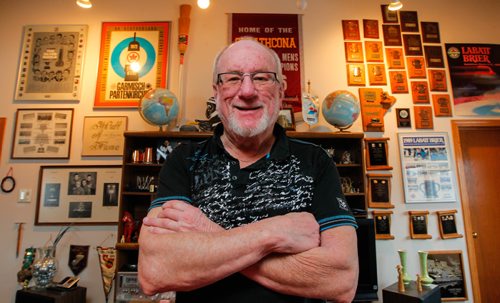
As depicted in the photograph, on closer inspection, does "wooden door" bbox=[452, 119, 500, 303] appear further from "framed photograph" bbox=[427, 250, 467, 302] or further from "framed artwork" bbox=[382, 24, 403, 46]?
"framed artwork" bbox=[382, 24, 403, 46]

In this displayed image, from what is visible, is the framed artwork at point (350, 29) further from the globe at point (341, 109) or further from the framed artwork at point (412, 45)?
the globe at point (341, 109)

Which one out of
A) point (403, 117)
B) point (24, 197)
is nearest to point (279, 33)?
point (403, 117)

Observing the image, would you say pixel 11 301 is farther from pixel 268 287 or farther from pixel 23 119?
pixel 268 287

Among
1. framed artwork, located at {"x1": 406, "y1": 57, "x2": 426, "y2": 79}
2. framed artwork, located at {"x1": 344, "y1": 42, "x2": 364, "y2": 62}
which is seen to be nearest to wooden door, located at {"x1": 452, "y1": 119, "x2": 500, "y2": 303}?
framed artwork, located at {"x1": 406, "y1": 57, "x2": 426, "y2": 79}

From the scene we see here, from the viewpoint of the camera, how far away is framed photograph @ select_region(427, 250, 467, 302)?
2.42m

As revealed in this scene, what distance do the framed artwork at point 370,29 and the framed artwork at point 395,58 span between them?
20 centimetres

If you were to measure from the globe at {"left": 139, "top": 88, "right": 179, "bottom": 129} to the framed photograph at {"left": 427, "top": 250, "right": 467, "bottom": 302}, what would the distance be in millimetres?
2669

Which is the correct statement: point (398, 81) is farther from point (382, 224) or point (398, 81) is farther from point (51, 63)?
point (51, 63)

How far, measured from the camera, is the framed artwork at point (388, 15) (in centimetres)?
293

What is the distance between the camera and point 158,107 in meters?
2.29

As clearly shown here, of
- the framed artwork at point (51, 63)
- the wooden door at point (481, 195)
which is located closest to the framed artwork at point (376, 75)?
the wooden door at point (481, 195)

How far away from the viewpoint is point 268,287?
0.73 metres

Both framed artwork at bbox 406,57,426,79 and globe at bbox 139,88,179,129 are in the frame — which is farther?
framed artwork at bbox 406,57,426,79

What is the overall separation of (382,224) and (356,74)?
149 centimetres
